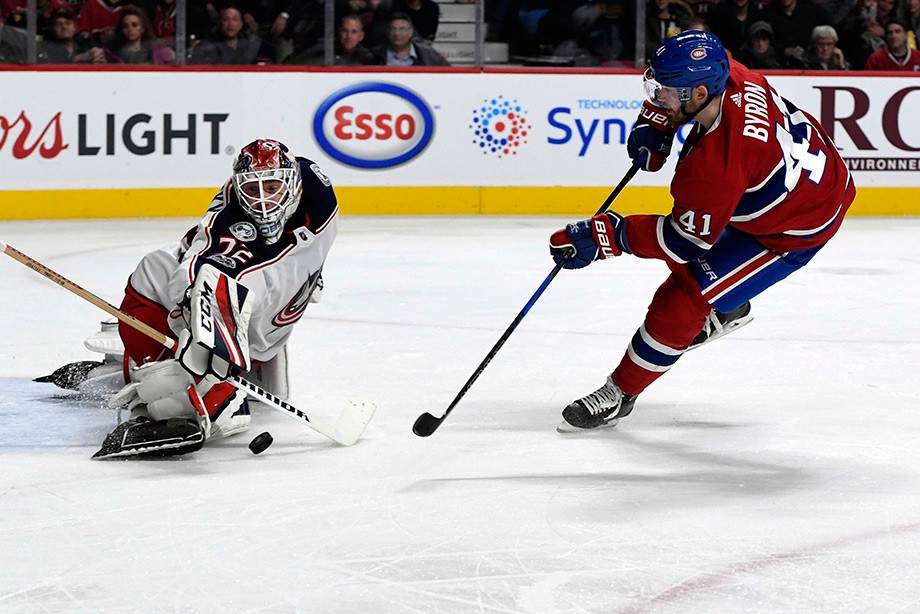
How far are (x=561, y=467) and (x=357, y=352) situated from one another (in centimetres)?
129

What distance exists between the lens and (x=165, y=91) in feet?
23.4

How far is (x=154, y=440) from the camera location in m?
2.89

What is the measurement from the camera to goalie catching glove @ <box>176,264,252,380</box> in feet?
9.43

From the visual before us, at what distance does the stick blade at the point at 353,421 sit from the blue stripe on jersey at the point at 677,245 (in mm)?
791

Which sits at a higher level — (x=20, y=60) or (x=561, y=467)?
(x=20, y=60)

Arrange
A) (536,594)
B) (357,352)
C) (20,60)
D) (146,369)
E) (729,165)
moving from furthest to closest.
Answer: (20,60)
(357,352)
(146,369)
(729,165)
(536,594)

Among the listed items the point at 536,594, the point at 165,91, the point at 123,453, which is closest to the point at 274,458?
the point at 123,453

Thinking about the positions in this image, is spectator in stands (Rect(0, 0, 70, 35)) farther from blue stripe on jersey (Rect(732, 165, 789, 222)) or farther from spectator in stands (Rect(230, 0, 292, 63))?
blue stripe on jersey (Rect(732, 165, 789, 222))

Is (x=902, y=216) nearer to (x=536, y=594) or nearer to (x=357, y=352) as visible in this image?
(x=357, y=352)

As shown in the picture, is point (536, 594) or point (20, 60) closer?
point (536, 594)

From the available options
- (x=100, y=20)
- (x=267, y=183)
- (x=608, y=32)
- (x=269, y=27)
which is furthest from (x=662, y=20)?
(x=267, y=183)

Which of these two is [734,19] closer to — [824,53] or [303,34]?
[824,53]

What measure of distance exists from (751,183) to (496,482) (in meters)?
0.87

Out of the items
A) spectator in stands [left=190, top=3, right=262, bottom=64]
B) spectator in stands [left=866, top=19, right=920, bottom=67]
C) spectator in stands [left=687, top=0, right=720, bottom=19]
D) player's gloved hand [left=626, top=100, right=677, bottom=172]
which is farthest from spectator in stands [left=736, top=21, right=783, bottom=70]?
player's gloved hand [left=626, top=100, right=677, bottom=172]
